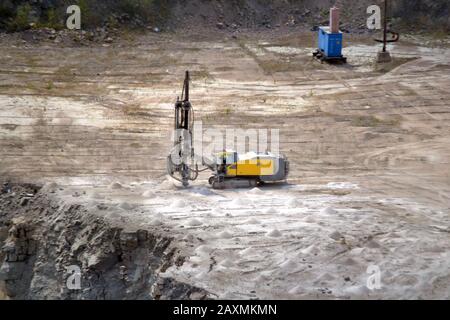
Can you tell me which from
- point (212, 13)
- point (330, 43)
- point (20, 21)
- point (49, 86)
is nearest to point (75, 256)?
point (49, 86)

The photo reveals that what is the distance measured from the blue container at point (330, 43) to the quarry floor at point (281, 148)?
1.86ft

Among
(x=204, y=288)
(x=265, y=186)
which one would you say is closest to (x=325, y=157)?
(x=265, y=186)

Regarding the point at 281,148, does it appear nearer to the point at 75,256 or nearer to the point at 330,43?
the point at 75,256

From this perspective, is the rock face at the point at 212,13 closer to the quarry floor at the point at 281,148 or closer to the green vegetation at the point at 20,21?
the green vegetation at the point at 20,21

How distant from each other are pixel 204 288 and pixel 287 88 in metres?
16.3

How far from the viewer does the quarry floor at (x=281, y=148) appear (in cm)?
1667

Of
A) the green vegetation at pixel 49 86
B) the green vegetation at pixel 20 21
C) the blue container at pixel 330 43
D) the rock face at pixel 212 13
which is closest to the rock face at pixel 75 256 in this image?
the green vegetation at pixel 49 86

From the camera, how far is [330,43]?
33.8 m

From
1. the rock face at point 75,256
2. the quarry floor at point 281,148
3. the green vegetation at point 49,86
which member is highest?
the green vegetation at point 49,86

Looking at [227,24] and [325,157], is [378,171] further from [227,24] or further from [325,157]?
[227,24]

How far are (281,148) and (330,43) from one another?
9994 mm

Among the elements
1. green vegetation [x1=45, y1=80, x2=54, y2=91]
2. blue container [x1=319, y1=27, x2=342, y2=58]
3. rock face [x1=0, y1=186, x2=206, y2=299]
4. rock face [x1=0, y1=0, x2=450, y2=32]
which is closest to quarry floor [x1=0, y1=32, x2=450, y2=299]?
green vegetation [x1=45, y1=80, x2=54, y2=91]

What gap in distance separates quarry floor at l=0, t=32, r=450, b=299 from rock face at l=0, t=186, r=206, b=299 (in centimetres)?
45

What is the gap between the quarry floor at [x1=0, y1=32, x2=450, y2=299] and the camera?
1667 cm
